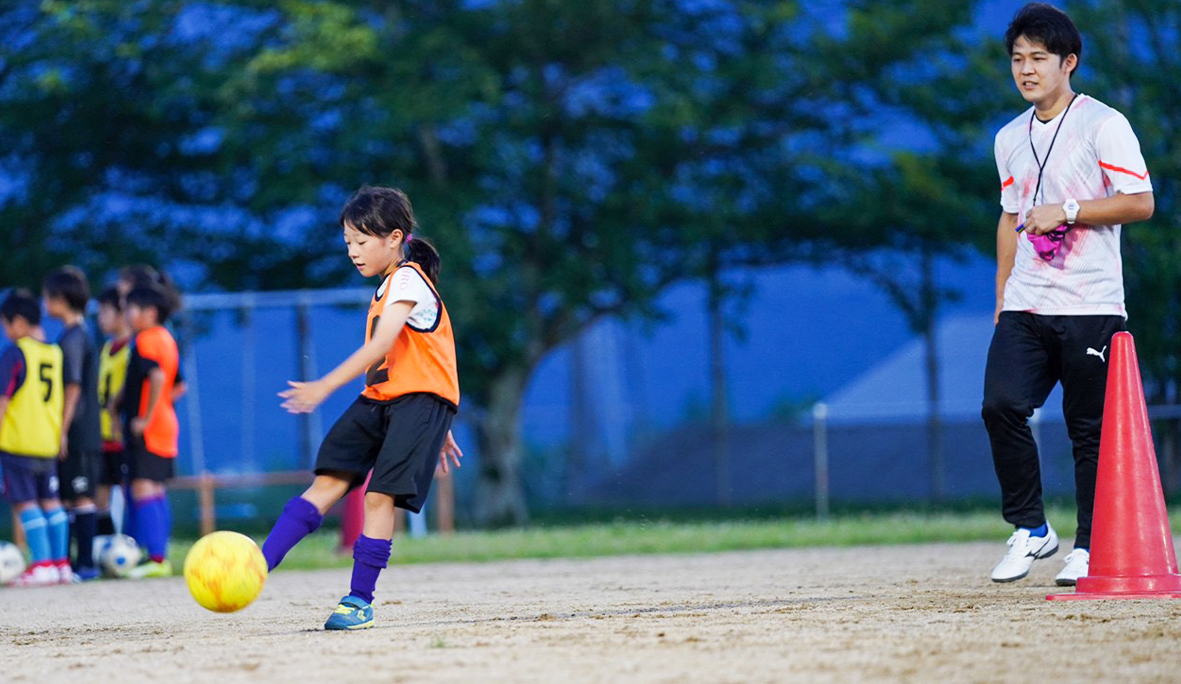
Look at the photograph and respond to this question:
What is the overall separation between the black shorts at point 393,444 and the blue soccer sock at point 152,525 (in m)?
4.93

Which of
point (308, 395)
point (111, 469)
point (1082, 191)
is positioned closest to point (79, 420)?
point (111, 469)

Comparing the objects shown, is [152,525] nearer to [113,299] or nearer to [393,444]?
A: [113,299]

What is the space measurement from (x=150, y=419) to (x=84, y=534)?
37.5 inches

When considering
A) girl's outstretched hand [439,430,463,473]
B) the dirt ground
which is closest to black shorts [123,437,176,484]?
the dirt ground

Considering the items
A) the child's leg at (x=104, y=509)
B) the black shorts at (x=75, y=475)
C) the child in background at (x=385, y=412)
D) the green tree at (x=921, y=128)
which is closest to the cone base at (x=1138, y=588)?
the child in background at (x=385, y=412)

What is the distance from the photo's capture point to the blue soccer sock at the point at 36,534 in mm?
9945

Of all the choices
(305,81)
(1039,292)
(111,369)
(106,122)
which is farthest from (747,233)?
(1039,292)

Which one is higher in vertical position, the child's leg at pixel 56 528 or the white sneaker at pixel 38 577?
the child's leg at pixel 56 528

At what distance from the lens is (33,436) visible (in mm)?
10078

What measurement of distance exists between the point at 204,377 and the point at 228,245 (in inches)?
129

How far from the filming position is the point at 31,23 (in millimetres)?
21750

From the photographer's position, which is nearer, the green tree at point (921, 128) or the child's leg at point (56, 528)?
the child's leg at point (56, 528)

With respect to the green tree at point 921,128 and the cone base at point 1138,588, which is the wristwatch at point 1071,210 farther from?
the green tree at point 921,128

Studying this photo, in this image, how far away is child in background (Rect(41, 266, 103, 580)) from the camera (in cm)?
1038
